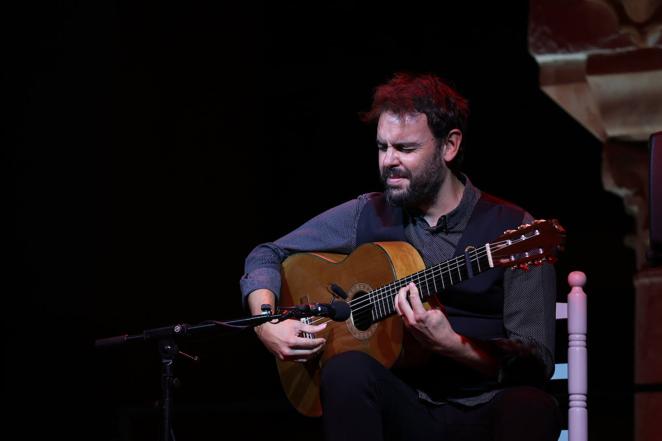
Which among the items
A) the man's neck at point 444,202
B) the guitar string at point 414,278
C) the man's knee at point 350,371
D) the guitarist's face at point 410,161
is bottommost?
the man's knee at point 350,371

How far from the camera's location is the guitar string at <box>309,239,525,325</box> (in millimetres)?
2602

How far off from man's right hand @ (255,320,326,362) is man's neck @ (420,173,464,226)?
49 cm

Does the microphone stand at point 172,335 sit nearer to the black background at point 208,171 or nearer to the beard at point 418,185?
the beard at point 418,185

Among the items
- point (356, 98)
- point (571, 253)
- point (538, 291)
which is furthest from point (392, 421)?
point (356, 98)

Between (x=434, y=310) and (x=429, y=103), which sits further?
(x=429, y=103)

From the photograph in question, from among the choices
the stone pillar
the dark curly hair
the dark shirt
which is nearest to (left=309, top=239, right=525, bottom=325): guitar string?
the dark shirt

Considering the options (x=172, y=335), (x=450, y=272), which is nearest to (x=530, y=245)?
(x=450, y=272)

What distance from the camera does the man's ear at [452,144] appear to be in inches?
122

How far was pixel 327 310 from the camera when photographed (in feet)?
7.93

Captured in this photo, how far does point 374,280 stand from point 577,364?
0.63 m

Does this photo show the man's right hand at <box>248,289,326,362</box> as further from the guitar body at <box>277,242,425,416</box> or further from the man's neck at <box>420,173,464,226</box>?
the man's neck at <box>420,173,464,226</box>

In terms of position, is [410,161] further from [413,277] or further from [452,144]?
[413,277]

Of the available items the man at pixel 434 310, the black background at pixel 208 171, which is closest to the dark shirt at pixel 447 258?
the man at pixel 434 310

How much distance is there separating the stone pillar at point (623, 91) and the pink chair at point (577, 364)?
118 cm
